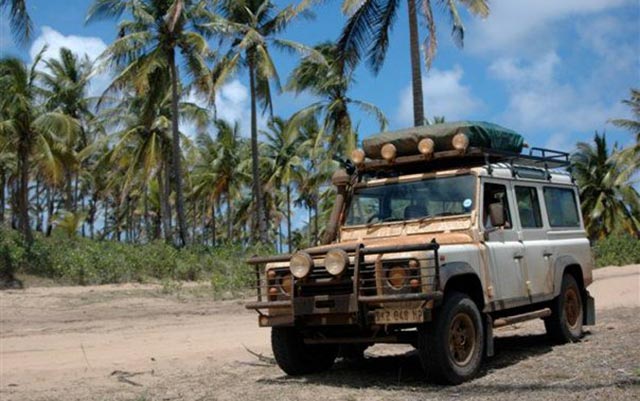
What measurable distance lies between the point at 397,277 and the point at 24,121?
23015 mm

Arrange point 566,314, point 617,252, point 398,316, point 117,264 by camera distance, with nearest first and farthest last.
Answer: point 398,316, point 566,314, point 117,264, point 617,252

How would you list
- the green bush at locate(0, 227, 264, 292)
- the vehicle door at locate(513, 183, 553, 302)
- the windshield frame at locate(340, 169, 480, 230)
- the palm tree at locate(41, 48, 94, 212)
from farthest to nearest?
the palm tree at locate(41, 48, 94, 212)
the green bush at locate(0, 227, 264, 292)
the vehicle door at locate(513, 183, 553, 302)
the windshield frame at locate(340, 169, 480, 230)

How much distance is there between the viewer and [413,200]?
8.91 metres

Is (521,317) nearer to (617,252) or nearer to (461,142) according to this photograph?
(461,142)

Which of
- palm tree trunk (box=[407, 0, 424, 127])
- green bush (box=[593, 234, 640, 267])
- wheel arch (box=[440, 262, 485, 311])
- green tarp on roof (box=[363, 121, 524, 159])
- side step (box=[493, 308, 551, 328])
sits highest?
palm tree trunk (box=[407, 0, 424, 127])

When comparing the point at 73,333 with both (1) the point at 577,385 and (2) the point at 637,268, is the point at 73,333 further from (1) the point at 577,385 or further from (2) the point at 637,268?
(2) the point at 637,268

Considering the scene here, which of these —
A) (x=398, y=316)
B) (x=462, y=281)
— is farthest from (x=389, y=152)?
(x=398, y=316)

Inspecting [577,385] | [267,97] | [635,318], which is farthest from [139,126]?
[577,385]

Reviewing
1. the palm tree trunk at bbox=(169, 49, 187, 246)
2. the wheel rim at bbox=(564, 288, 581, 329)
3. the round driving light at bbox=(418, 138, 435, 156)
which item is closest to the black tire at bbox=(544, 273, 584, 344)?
the wheel rim at bbox=(564, 288, 581, 329)

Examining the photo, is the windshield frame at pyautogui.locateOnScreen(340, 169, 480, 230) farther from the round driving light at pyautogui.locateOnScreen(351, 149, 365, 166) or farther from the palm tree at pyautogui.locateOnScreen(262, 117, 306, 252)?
the palm tree at pyautogui.locateOnScreen(262, 117, 306, 252)

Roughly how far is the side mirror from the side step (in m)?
1.13

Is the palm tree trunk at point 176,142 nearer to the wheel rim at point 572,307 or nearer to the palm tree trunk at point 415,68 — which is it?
the palm tree trunk at point 415,68

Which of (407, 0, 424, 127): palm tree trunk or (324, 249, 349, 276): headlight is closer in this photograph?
(324, 249, 349, 276): headlight

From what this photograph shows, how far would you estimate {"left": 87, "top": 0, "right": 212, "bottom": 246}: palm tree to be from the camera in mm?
29938
